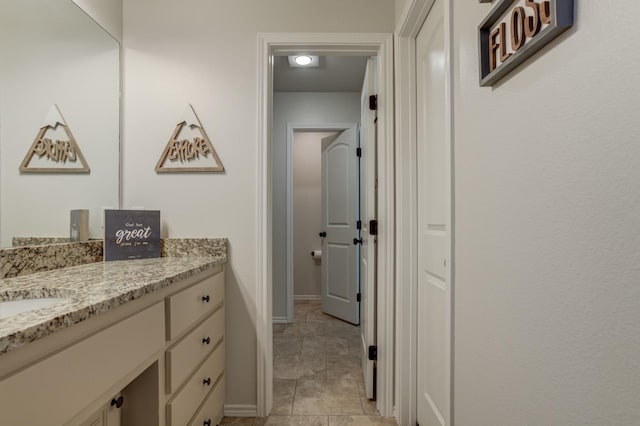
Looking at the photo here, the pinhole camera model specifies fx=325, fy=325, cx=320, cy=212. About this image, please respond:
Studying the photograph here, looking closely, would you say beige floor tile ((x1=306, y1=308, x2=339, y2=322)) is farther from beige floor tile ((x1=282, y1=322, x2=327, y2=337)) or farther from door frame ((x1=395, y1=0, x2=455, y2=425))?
door frame ((x1=395, y1=0, x2=455, y2=425))

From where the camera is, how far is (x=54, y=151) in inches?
54.2

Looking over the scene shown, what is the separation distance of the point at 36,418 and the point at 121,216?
1.15m

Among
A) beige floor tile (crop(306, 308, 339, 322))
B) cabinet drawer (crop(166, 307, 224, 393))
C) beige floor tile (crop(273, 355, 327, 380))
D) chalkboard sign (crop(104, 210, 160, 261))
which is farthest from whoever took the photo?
beige floor tile (crop(306, 308, 339, 322))

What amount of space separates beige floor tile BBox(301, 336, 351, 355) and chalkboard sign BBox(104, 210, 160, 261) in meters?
1.57

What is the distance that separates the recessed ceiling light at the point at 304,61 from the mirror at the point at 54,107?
138 cm

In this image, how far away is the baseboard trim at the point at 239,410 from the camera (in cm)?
176

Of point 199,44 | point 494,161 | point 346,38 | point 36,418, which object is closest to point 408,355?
point 494,161

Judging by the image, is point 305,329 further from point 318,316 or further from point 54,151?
point 54,151

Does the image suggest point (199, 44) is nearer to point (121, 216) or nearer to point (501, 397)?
point (121, 216)

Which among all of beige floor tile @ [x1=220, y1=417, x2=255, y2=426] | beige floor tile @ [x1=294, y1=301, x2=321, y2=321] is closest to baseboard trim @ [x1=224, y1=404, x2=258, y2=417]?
beige floor tile @ [x1=220, y1=417, x2=255, y2=426]

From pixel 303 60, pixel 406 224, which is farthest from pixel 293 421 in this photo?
pixel 303 60

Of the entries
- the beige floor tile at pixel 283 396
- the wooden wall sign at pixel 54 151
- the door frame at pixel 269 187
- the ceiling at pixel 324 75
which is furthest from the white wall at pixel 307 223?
the wooden wall sign at pixel 54 151

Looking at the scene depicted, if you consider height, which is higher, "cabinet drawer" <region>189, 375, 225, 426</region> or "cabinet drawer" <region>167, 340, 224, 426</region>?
"cabinet drawer" <region>167, 340, 224, 426</region>

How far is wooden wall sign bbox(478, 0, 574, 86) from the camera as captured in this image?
52 centimetres
